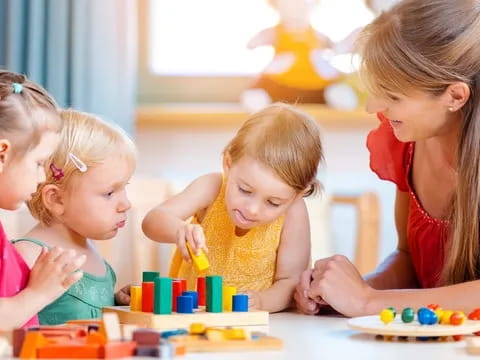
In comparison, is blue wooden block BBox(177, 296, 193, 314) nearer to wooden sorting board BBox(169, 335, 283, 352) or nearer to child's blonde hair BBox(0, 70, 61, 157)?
wooden sorting board BBox(169, 335, 283, 352)

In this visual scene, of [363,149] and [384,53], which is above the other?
[384,53]

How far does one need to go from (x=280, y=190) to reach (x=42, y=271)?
0.57 meters

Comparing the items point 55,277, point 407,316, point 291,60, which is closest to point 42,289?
point 55,277

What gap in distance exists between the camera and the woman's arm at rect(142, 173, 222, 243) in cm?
171

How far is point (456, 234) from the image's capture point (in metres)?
1.60

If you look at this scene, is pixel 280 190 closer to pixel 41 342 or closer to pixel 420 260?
pixel 420 260

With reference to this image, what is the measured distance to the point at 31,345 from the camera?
1.00 meters

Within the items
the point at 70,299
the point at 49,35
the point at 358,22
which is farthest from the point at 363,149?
the point at 70,299

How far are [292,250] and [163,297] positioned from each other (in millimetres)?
528

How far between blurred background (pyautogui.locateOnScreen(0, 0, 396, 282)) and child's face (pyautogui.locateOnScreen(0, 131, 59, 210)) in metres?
1.71

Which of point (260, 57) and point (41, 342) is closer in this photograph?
point (41, 342)

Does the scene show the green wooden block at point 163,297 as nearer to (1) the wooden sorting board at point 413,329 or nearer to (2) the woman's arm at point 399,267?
(1) the wooden sorting board at point 413,329

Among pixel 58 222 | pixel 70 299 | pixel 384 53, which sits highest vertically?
pixel 384 53

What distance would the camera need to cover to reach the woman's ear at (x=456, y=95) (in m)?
1.56
